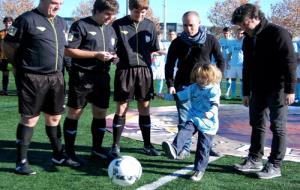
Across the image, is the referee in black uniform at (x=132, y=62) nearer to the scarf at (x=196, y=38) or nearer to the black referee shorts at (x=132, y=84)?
the black referee shorts at (x=132, y=84)

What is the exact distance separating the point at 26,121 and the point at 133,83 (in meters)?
1.59

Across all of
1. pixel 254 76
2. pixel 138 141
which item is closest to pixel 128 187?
pixel 254 76

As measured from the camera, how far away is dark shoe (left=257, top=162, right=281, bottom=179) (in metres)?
5.71

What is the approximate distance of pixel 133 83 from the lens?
260 inches

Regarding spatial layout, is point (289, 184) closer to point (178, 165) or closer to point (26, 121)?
point (178, 165)

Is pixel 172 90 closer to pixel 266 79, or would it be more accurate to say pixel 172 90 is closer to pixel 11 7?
pixel 266 79

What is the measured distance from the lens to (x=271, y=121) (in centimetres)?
577

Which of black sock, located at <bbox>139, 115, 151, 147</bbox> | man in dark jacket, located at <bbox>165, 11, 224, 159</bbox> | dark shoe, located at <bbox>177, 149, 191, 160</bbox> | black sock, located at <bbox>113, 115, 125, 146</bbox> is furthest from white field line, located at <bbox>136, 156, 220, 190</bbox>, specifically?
black sock, located at <bbox>113, 115, 125, 146</bbox>

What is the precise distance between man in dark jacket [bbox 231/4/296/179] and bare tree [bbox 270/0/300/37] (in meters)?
45.5

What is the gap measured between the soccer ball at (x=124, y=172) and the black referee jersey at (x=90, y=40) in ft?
5.04

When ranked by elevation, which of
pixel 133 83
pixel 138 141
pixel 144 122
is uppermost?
pixel 133 83

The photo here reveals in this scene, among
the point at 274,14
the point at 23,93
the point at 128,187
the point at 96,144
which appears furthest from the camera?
the point at 274,14

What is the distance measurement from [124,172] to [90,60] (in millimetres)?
1730

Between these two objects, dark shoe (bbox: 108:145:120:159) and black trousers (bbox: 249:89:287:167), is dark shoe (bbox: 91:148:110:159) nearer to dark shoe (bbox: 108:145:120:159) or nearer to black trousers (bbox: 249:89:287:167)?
dark shoe (bbox: 108:145:120:159)
